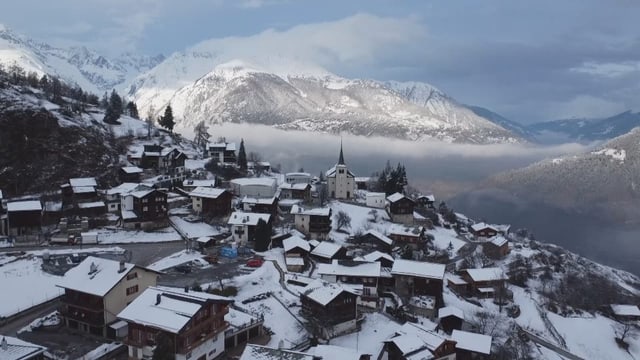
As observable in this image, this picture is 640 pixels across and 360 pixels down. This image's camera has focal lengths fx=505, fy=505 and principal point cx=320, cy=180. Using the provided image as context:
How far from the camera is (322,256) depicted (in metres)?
64.1

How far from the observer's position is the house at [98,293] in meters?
41.2

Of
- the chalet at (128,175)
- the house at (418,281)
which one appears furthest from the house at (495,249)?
the chalet at (128,175)

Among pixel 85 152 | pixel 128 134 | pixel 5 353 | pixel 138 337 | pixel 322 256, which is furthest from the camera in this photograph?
pixel 128 134

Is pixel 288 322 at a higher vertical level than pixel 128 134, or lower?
lower

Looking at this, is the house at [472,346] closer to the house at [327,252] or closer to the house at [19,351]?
the house at [327,252]

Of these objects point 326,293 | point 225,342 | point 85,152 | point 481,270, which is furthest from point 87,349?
point 85,152

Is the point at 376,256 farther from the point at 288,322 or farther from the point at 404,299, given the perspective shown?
the point at 288,322

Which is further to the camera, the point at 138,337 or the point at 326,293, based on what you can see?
the point at 326,293

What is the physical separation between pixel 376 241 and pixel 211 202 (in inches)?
1013

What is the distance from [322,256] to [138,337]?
30300 mm

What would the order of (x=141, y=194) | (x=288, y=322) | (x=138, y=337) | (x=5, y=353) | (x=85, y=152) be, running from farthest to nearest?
(x=85, y=152)
(x=141, y=194)
(x=288, y=322)
(x=138, y=337)
(x=5, y=353)

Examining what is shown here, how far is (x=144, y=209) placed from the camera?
231 ft

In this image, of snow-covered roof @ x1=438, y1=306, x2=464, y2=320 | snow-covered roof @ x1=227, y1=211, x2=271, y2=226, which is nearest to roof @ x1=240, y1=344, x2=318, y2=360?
snow-covered roof @ x1=438, y1=306, x2=464, y2=320

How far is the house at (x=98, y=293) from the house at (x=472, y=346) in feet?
98.0
